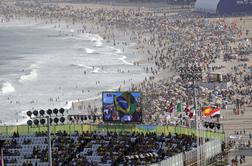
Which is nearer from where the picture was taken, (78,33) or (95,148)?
(95,148)

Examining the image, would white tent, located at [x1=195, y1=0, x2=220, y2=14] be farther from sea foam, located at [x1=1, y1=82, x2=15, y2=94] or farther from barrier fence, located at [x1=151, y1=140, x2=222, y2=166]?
barrier fence, located at [x1=151, y1=140, x2=222, y2=166]

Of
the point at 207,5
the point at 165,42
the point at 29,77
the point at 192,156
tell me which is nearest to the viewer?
the point at 192,156

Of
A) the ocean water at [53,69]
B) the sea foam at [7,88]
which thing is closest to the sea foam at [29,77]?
the ocean water at [53,69]

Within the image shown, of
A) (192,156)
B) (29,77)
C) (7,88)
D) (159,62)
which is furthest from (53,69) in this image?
(192,156)

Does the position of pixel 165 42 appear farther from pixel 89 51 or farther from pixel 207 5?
pixel 207 5

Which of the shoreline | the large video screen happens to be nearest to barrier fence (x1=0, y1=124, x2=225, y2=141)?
the large video screen

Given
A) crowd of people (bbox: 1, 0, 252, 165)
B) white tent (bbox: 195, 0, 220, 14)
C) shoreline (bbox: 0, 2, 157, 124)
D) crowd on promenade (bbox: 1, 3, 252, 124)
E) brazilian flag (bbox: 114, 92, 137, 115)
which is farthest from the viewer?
white tent (bbox: 195, 0, 220, 14)

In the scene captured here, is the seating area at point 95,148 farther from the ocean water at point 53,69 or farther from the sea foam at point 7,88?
the sea foam at point 7,88

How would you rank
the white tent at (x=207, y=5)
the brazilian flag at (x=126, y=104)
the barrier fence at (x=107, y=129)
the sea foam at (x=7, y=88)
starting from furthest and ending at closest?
the white tent at (x=207, y=5)
the sea foam at (x=7, y=88)
the brazilian flag at (x=126, y=104)
the barrier fence at (x=107, y=129)
